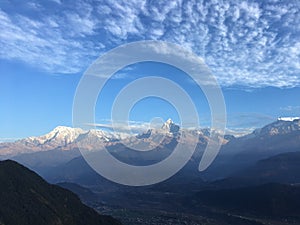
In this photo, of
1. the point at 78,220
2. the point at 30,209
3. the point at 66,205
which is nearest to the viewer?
the point at 30,209

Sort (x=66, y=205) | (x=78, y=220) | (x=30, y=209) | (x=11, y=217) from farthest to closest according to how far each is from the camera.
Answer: (x=66, y=205) → (x=78, y=220) → (x=30, y=209) → (x=11, y=217)

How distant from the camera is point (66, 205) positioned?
199 m

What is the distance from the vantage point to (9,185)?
18750 centimetres

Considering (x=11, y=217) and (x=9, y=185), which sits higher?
(x=9, y=185)

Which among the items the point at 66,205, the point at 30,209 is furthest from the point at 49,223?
the point at 66,205

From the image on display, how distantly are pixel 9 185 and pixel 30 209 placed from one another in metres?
22.9

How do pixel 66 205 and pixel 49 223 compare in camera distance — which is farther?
pixel 66 205

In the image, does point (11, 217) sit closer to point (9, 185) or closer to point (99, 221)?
point (9, 185)

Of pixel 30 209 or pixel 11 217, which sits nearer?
pixel 11 217

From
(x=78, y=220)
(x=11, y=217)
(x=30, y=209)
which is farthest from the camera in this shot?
(x=78, y=220)

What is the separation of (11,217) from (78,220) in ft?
124

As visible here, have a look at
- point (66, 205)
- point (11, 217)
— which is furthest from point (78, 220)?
point (11, 217)

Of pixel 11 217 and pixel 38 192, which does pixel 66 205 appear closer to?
pixel 38 192

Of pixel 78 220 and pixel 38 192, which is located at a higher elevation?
pixel 38 192
